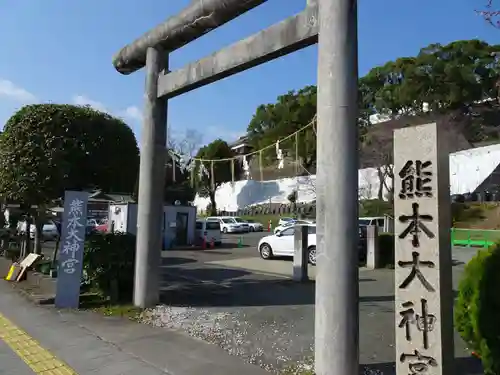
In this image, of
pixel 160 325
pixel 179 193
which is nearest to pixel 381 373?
pixel 160 325

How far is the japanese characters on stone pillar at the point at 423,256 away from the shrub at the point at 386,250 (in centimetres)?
1080

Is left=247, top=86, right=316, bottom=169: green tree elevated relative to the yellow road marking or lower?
elevated

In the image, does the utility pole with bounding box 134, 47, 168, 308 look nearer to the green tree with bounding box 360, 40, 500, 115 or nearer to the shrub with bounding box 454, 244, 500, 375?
the shrub with bounding box 454, 244, 500, 375

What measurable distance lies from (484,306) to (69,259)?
679 centimetres

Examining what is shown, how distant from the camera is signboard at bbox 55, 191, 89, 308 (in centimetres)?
785

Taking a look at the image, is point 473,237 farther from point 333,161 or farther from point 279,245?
point 333,161

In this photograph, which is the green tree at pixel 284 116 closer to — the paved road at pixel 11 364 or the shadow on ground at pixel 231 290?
the shadow on ground at pixel 231 290

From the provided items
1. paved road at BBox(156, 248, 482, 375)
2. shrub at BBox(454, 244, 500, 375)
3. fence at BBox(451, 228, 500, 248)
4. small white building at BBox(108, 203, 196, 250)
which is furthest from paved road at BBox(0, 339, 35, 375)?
fence at BBox(451, 228, 500, 248)

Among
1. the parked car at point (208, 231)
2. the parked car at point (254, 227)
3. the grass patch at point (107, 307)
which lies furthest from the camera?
the parked car at point (254, 227)

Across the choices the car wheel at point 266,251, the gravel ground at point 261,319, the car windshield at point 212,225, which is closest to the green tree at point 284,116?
the car windshield at point 212,225

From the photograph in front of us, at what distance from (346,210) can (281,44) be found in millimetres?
2356

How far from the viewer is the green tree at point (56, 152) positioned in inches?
364

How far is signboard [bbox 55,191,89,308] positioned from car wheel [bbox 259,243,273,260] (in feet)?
32.9

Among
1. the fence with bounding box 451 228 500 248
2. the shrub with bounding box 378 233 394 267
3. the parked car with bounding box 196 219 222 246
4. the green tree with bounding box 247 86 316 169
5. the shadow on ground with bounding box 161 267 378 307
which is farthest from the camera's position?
the green tree with bounding box 247 86 316 169
